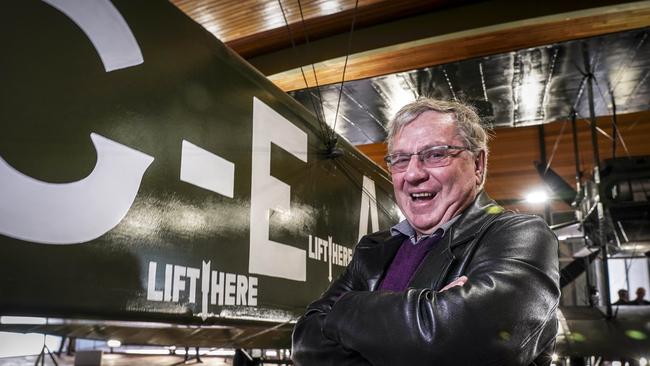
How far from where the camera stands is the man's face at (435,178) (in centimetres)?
135

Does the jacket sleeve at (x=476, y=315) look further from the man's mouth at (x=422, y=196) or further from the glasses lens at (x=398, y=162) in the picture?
the glasses lens at (x=398, y=162)

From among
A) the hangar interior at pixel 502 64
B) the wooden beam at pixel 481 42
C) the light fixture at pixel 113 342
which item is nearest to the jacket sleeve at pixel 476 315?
the light fixture at pixel 113 342

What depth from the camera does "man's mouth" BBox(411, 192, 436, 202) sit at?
1.37m

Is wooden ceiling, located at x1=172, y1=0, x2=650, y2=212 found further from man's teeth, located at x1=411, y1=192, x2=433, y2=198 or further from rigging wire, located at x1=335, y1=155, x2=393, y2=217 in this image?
man's teeth, located at x1=411, y1=192, x2=433, y2=198

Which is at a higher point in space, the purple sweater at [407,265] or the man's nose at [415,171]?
the man's nose at [415,171]

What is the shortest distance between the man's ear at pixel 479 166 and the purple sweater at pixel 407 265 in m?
0.20

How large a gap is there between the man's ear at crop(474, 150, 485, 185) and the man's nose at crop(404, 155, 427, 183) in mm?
159

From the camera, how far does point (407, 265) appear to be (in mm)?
1356

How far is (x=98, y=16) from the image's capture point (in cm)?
122

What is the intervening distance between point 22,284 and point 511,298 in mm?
954

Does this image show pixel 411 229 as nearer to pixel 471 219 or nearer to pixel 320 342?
pixel 471 219

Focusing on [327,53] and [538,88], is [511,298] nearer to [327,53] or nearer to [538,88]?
[327,53]

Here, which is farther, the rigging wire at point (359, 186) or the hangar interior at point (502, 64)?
the hangar interior at point (502, 64)

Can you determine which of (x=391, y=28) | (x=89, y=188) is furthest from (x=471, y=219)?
(x=391, y=28)
